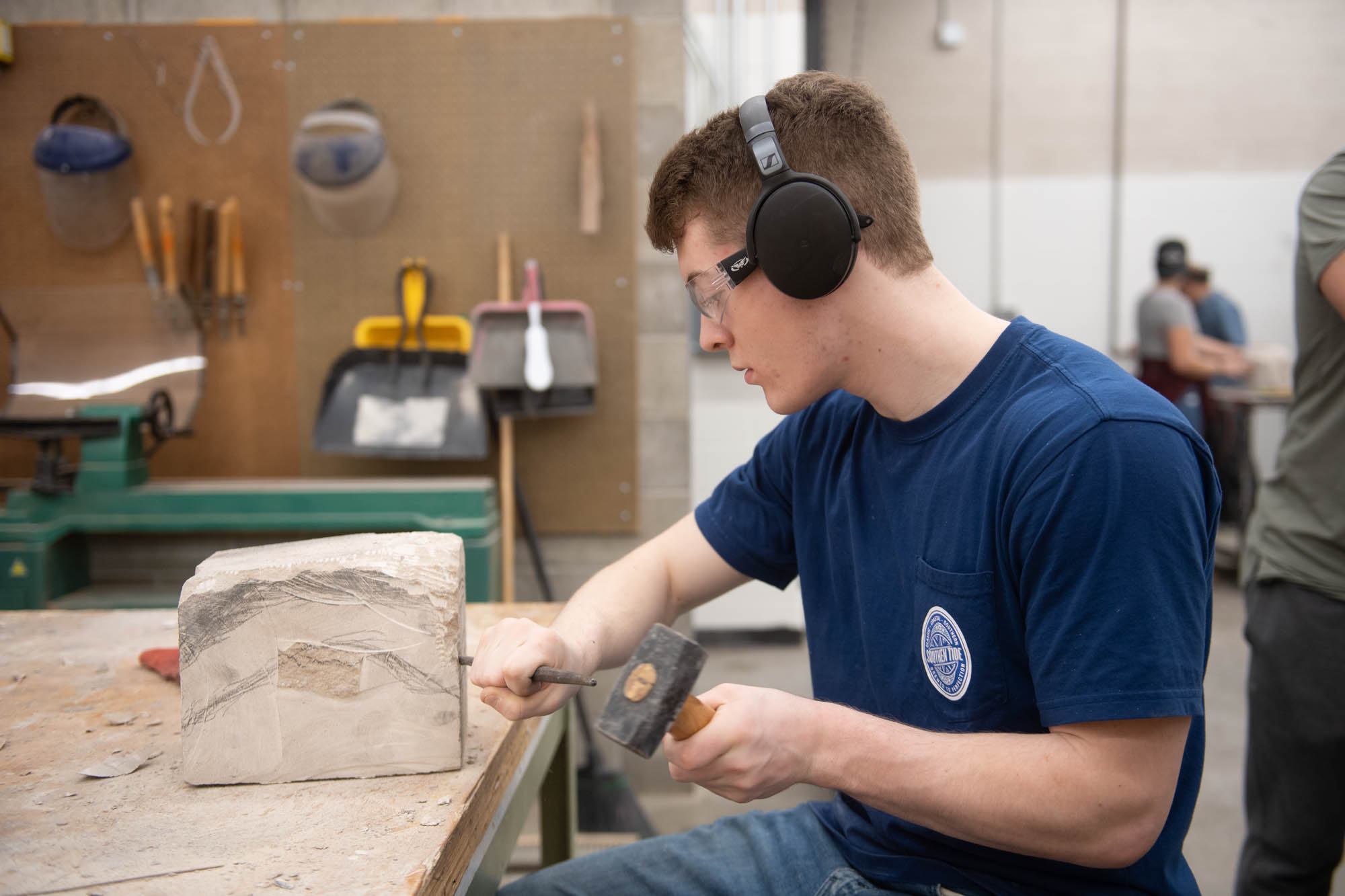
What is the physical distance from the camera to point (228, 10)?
2.80m

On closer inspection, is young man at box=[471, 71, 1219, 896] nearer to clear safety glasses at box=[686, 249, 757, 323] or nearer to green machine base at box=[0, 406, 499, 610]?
clear safety glasses at box=[686, 249, 757, 323]

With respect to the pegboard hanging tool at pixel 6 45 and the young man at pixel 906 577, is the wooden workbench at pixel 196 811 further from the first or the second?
the pegboard hanging tool at pixel 6 45

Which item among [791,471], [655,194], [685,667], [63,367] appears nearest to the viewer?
[685,667]

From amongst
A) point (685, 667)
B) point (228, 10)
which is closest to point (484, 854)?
point (685, 667)

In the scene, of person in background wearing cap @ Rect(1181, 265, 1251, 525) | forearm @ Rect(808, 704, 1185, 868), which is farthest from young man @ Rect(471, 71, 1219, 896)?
person in background wearing cap @ Rect(1181, 265, 1251, 525)

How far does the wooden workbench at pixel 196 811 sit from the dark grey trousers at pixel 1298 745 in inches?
46.4

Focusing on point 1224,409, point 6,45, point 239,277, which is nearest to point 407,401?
point 239,277

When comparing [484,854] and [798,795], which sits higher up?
[484,854]

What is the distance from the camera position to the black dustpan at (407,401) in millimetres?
2682

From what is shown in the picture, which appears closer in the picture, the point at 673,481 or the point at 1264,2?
the point at 673,481

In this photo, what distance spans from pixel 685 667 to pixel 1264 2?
331 inches

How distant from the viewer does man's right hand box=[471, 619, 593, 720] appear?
1.00 meters

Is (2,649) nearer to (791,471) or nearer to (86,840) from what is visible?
(86,840)

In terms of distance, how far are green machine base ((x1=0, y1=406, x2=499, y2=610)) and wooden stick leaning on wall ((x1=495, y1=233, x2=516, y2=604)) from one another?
0.17 metres
